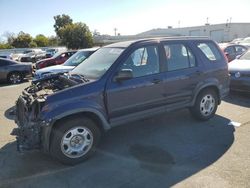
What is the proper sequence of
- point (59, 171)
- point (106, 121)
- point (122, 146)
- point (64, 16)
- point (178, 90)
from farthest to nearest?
point (64, 16)
point (178, 90)
point (122, 146)
point (106, 121)
point (59, 171)

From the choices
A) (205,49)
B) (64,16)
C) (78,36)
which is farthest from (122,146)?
(64,16)

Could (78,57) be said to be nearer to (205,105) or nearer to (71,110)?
(205,105)

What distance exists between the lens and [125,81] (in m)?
4.79

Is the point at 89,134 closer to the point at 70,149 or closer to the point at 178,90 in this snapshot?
the point at 70,149

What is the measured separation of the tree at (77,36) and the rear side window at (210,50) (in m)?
29.7

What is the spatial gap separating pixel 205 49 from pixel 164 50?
4.13 feet

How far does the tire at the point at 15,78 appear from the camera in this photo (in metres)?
14.2

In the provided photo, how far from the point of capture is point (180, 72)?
18.1ft

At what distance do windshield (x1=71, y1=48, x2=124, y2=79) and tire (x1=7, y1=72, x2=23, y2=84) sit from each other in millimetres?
9910

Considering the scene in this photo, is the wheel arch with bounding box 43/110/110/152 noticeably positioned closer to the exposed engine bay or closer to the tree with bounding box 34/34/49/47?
the exposed engine bay

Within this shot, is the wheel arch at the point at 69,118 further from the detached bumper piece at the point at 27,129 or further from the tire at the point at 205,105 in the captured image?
the tire at the point at 205,105

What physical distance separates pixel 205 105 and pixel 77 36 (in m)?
30.5

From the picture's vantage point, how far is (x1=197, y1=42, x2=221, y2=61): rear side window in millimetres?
6018

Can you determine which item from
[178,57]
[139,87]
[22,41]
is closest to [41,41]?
[22,41]
